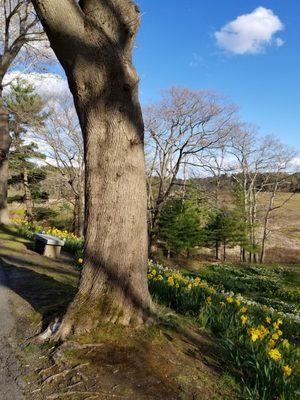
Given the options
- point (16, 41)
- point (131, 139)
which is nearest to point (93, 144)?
point (131, 139)

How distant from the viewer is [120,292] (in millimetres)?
3957

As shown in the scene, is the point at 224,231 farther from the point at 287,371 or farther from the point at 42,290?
the point at 287,371

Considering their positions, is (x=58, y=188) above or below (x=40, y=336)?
above

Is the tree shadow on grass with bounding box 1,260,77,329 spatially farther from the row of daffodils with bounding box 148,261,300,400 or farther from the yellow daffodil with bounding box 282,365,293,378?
the yellow daffodil with bounding box 282,365,293,378

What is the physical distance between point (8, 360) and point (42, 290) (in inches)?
88.2

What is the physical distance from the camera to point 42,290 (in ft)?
18.9

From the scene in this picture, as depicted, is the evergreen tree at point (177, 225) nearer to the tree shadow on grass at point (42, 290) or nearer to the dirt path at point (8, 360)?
the tree shadow on grass at point (42, 290)

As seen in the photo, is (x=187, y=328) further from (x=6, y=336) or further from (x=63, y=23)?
(x=63, y=23)

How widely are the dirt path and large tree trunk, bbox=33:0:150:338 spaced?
53 cm

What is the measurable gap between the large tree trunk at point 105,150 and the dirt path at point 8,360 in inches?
20.9

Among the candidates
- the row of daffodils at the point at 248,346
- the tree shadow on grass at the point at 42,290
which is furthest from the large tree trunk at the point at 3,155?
the row of daffodils at the point at 248,346

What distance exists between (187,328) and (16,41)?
13.6m

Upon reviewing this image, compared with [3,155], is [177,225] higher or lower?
lower

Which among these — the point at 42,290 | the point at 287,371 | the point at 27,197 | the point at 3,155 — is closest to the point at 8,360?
the point at 42,290
